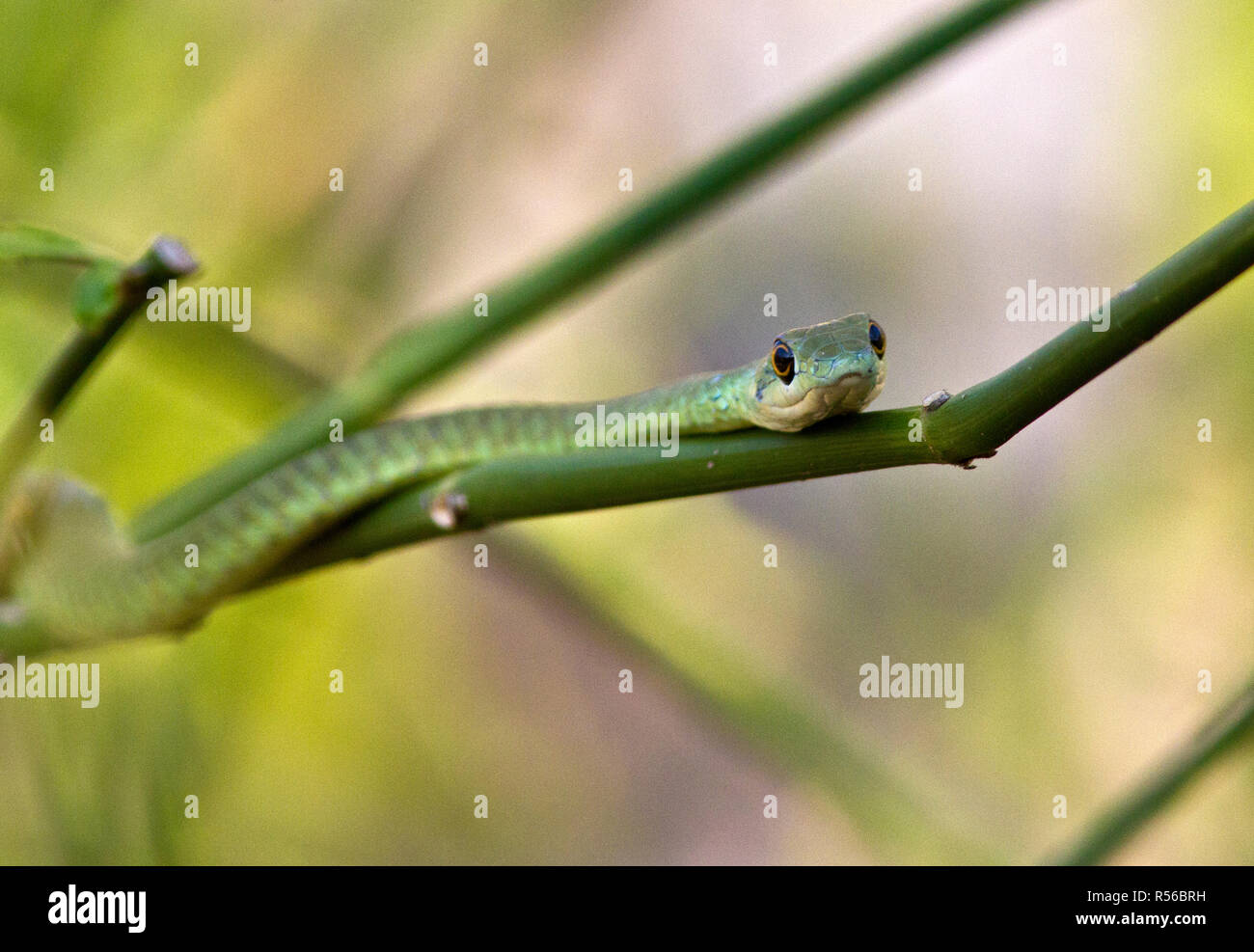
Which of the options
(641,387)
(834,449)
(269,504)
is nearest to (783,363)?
(834,449)

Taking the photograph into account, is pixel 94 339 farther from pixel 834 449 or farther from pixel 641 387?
pixel 641 387

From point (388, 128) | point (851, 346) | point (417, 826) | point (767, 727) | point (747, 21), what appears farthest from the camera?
point (747, 21)

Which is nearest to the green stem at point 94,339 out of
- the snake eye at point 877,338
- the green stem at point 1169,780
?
the snake eye at point 877,338

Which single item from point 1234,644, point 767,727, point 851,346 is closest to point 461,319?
point 851,346

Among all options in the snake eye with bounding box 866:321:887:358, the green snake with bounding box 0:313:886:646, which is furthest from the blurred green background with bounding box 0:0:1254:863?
the snake eye with bounding box 866:321:887:358

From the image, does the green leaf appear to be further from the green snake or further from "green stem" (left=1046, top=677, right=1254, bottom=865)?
"green stem" (left=1046, top=677, right=1254, bottom=865)

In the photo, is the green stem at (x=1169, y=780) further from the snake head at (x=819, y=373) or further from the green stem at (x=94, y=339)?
the green stem at (x=94, y=339)
